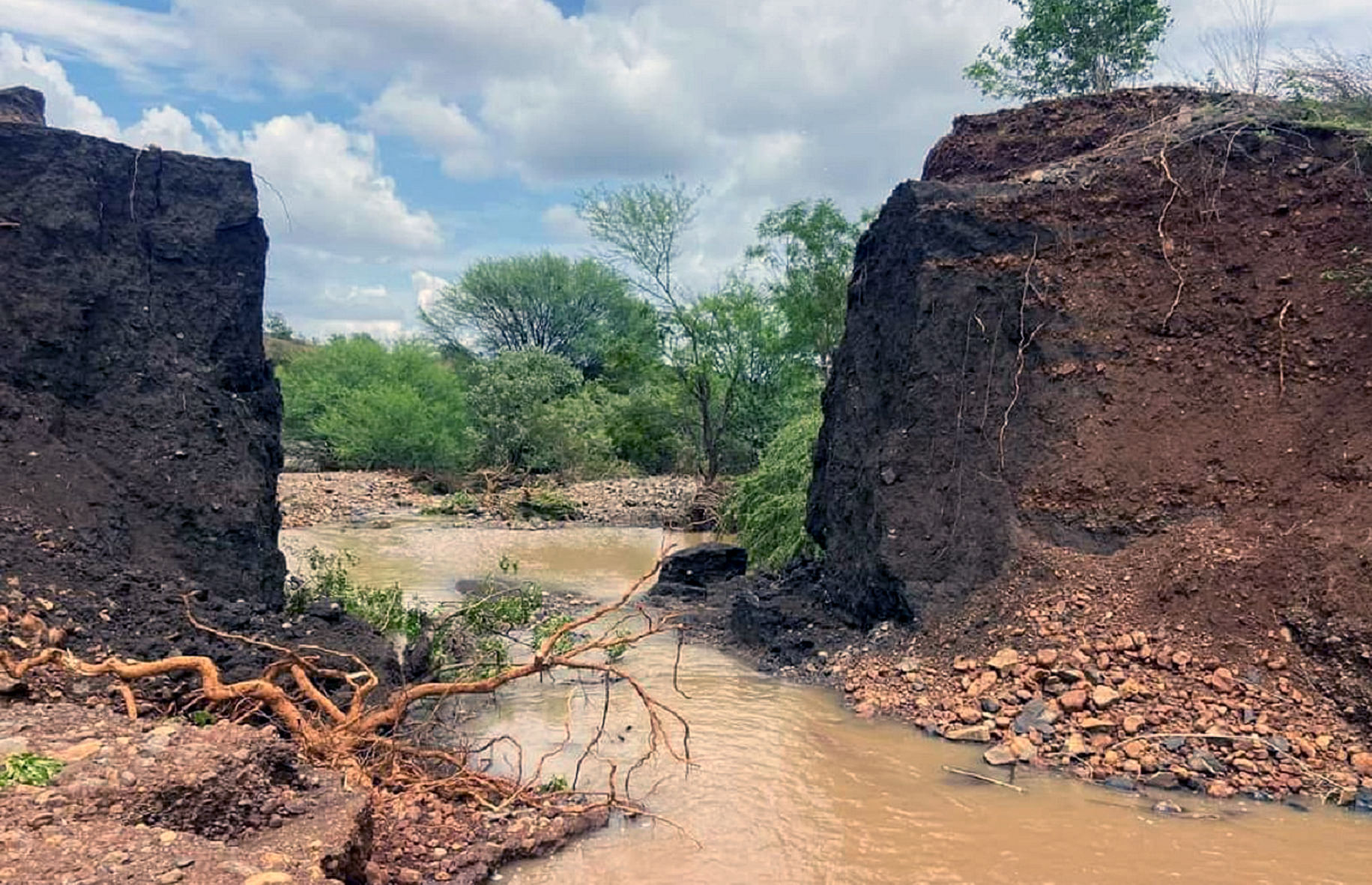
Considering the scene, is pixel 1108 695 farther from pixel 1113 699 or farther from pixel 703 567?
pixel 703 567

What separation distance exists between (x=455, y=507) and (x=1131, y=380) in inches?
694

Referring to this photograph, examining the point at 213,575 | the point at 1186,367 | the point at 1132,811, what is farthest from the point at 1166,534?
the point at 213,575

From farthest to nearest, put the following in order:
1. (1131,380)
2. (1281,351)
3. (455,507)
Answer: (455,507) < (1131,380) < (1281,351)

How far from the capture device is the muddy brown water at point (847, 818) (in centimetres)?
499

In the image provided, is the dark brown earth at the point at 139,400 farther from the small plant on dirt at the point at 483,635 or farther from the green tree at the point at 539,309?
the green tree at the point at 539,309

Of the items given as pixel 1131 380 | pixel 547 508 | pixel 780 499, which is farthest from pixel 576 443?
pixel 1131 380

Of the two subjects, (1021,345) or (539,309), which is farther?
(539,309)

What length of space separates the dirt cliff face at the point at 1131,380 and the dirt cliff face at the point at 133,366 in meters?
5.65

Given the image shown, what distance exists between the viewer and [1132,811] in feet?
18.8

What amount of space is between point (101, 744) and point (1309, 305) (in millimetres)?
9038

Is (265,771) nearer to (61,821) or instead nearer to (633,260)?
(61,821)

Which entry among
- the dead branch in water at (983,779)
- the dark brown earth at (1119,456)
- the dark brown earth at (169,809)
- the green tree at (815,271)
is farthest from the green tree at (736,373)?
the dark brown earth at (169,809)

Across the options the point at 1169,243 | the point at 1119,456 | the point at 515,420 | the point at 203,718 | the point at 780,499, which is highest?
the point at 1169,243

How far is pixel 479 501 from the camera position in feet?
79.0
